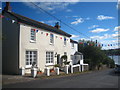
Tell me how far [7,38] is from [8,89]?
9.70 meters

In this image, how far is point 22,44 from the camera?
614 inches

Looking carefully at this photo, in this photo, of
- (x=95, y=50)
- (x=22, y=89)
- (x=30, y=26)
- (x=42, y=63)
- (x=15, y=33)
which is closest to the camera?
(x=22, y=89)

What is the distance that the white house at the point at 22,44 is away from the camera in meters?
15.4

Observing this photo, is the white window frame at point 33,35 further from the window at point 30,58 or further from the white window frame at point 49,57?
the white window frame at point 49,57

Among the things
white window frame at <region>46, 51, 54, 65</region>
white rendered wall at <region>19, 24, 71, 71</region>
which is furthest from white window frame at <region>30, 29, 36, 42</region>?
white window frame at <region>46, 51, 54, 65</region>

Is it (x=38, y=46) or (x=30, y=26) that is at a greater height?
(x=30, y=26)

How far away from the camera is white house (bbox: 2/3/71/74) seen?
15430 millimetres

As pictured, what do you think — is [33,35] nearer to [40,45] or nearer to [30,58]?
[40,45]

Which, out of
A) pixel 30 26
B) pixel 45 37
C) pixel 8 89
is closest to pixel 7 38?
pixel 30 26

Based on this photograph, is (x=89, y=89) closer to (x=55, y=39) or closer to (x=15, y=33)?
(x=15, y=33)

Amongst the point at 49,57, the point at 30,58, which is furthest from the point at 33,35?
the point at 49,57

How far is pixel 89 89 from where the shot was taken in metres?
8.46

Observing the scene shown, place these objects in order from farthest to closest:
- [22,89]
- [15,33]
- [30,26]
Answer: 1. [30,26]
2. [15,33]
3. [22,89]

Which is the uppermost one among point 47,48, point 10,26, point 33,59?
point 10,26
